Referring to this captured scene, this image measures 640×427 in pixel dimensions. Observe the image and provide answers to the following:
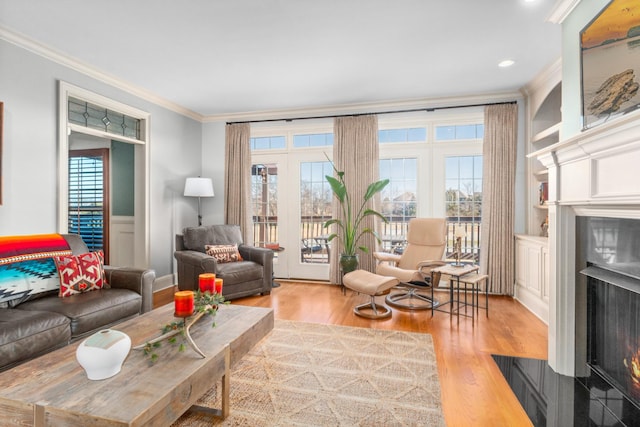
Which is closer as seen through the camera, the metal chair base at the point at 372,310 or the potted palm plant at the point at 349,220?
the metal chair base at the point at 372,310

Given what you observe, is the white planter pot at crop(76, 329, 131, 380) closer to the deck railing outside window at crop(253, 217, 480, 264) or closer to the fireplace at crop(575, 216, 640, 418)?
the fireplace at crop(575, 216, 640, 418)

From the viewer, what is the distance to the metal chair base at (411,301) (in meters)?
3.75

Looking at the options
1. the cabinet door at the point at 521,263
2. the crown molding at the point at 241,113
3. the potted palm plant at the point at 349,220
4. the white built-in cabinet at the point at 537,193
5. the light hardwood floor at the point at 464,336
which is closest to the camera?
the light hardwood floor at the point at 464,336

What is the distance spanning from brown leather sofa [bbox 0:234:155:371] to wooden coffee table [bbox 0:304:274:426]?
1.92ft

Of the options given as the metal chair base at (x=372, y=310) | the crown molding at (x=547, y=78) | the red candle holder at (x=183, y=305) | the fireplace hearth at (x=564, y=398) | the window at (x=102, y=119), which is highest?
the crown molding at (x=547, y=78)

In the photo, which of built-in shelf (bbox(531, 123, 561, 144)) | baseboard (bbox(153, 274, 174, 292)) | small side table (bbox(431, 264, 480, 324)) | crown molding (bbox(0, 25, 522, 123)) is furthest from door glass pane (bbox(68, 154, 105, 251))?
built-in shelf (bbox(531, 123, 561, 144))

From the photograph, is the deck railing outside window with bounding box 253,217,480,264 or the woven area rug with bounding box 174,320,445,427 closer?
the woven area rug with bounding box 174,320,445,427

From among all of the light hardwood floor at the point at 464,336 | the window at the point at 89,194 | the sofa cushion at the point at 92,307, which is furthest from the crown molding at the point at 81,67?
the light hardwood floor at the point at 464,336

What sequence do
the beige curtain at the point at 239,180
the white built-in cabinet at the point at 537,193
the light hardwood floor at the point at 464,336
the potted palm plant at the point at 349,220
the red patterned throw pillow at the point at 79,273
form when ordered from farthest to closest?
the beige curtain at the point at 239,180 → the potted palm plant at the point at 349,220 → the white built-in cabinet at the point at 537,193 → the red patterned throw pillow at the point at 79,273 → the light hardwood floor at the point at 464,336

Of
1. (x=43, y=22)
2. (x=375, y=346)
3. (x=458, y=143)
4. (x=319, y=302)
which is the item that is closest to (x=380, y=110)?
(x=458, y=143)

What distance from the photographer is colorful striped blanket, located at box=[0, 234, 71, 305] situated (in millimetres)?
2473

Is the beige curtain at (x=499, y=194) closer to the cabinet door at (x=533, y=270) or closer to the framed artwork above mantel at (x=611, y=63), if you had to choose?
the cabinet door at (x=533, y=270)

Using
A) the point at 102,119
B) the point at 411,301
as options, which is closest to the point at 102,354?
the point at 411,301

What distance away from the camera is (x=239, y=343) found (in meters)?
1.95
